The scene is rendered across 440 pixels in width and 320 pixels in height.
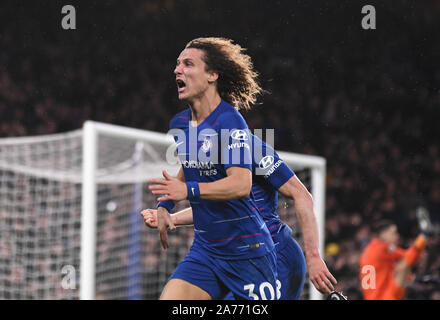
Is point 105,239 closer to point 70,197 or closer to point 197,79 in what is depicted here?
point 70,197

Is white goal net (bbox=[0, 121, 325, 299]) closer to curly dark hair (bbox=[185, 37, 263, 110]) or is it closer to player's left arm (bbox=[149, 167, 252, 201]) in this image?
curly dark hair (bbox=[185, 37, 263, 110])

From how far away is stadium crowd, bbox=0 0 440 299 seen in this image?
12.6 m

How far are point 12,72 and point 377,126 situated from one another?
22.7 feet

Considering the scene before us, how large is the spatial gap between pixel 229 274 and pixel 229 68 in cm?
93

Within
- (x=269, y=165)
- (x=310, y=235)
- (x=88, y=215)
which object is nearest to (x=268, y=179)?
(x=269, y=165)

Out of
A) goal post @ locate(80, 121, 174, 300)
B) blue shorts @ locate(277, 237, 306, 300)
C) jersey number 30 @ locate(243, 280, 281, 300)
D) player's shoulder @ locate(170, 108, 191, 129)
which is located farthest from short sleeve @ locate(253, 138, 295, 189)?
goal post @ locate(80, 121, 174, 300)

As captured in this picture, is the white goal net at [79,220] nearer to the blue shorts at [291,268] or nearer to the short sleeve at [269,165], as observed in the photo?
the blue shorts at [291,268]

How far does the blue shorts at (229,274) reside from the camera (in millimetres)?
3168

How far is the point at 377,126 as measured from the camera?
1350cm

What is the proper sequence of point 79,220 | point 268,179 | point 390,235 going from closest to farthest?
point 268,179, point 390,235, point 79,220

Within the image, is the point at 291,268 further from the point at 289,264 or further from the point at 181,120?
the point at 181,120

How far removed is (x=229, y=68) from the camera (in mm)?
3324

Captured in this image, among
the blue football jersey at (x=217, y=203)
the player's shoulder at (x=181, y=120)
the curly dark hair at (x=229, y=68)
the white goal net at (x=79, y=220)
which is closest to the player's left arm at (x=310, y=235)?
the blue football jersey at (x=217, y=203)
